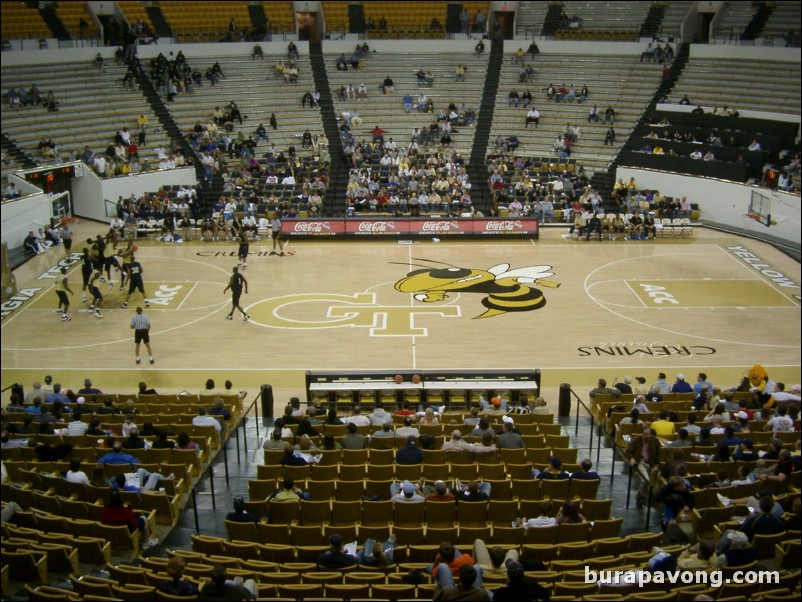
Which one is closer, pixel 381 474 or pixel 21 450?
pixel 381 474

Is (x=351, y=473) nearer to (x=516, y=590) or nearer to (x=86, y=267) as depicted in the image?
(x=516, y=590)

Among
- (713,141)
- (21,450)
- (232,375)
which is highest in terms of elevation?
(713,141)

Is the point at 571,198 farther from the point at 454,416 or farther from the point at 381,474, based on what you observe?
the point at 381,474

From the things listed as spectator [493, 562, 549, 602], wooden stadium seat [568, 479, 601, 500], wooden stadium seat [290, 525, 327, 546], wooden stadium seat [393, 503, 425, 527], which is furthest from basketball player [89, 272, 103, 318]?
spectator [493, 562, 549, 602]

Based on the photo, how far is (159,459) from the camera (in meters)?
14.0

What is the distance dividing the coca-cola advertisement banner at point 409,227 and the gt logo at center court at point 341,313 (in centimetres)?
729

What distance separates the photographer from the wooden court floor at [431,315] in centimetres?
2181

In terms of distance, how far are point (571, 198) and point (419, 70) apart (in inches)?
492

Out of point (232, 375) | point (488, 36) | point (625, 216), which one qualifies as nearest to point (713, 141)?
point (625, 216)

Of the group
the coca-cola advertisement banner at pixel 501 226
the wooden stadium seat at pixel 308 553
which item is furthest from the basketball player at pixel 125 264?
the wooden stadium seat at pixel 308 553

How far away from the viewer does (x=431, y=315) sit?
82.8 feet

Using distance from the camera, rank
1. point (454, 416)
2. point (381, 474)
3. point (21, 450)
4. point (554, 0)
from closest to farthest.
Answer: point (381, 474) → point (21, 450) → point (454, 416) → point (554, 0)

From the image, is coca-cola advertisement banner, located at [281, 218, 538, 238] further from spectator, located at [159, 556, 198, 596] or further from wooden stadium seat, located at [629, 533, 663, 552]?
spectator, located at [159, 556, 198, 596]

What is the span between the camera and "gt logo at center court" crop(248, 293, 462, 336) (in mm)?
24453
